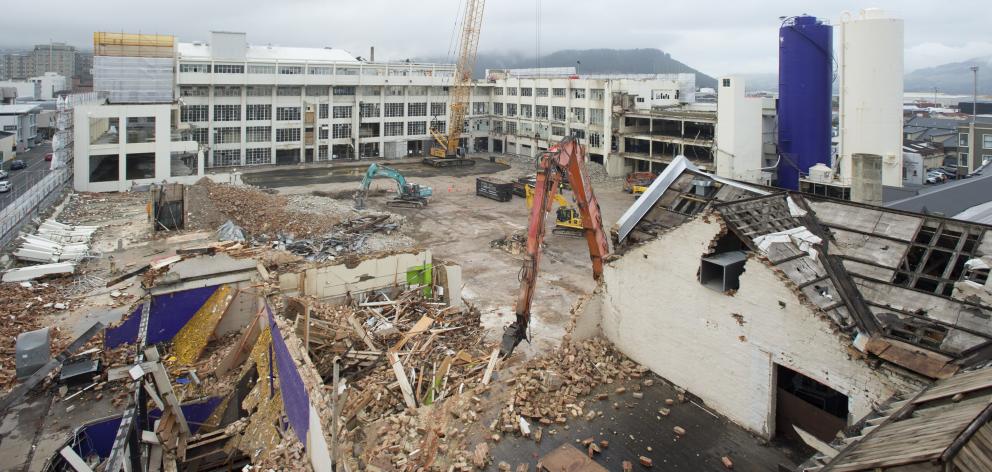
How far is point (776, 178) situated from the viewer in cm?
3922

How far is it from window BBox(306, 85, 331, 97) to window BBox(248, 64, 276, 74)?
382cm

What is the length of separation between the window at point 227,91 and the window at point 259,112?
164 centimetres

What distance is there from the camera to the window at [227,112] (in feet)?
198

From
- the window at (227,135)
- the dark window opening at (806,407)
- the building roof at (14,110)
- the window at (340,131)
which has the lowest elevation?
the dark window opening at (806,407)

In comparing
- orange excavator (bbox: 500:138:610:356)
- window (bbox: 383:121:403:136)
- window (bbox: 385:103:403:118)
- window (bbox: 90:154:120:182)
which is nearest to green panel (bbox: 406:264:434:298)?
orange excavator (bbox: 500:138:610:356)

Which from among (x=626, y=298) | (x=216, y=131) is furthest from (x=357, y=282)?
(x=216, y=131)

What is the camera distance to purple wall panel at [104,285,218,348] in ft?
63.9

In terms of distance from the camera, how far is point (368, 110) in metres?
68.6

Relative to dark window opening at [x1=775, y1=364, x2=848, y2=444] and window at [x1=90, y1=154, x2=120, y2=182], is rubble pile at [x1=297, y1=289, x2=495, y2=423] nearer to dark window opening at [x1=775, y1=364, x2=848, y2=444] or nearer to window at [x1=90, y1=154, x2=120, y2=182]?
dark window opening at [x1=775, y1=364, x2=848, y2=444]

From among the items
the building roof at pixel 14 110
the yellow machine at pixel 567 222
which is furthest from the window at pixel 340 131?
the yellow machine at pixel 567 222

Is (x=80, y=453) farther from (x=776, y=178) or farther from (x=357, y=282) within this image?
(x=776, y=178)

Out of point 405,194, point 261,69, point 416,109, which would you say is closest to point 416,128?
point 416,109

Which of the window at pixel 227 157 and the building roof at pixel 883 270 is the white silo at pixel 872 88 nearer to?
the building roof at pixel 883 270

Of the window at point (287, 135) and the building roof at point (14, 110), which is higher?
the building roof at point (14, 110)
